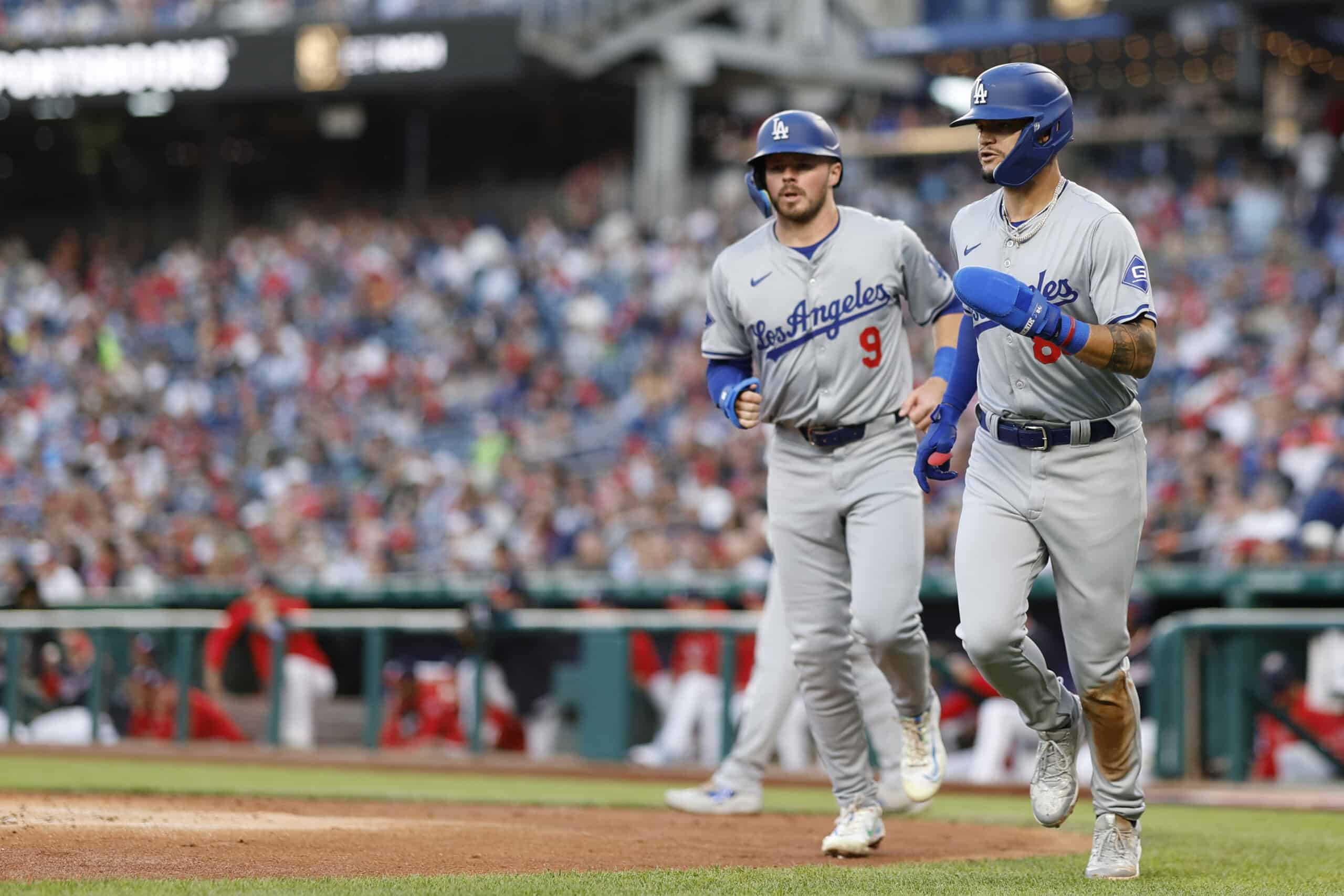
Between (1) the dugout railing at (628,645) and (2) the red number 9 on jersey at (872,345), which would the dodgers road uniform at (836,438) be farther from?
(1) the dugout railing at (628,645)

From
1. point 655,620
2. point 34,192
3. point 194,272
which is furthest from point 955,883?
point 34,192

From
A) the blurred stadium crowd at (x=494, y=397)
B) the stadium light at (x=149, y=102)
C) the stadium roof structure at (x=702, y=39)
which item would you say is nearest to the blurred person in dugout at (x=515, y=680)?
the blurred stadium crowd at (x=494, y=397)

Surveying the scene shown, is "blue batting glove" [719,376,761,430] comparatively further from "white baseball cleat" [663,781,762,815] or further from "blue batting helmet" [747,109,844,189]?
"white baseball cleat" [663,781,762,815]

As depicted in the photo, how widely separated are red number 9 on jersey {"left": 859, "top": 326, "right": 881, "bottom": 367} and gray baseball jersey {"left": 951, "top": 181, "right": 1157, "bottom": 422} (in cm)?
64

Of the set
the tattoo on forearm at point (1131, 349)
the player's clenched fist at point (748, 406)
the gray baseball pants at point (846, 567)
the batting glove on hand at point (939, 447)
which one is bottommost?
the gray baseball pants at point (846, 567)

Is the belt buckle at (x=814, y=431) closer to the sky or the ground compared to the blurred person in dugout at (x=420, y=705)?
closer to the sky

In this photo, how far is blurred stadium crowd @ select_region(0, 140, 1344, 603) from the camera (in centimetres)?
1273

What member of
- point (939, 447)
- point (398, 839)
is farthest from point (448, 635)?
point (939, 447)

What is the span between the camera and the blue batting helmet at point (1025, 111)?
4.62 metres

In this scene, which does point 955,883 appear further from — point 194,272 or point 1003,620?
point 194,272

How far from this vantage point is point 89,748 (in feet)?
38.6

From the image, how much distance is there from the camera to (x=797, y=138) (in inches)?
207

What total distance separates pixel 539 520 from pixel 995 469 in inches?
382

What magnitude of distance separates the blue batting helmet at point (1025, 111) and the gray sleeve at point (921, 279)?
780mm
